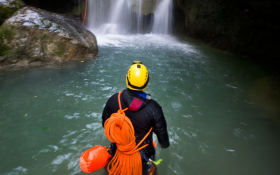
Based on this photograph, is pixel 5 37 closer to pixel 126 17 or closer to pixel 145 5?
pixel 126 17

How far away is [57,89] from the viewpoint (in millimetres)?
4898

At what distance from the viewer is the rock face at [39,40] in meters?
6.06

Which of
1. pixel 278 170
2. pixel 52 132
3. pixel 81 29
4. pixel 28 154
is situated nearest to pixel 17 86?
pixel 52 132

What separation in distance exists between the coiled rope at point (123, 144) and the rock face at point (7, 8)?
7.11m

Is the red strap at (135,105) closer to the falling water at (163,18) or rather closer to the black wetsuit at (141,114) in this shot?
the black wetsuit at (141,114)

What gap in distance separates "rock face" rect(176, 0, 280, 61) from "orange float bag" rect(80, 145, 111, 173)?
8580 mm

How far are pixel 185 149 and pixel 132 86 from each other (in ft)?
6.95

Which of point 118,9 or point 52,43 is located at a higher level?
point 118,9

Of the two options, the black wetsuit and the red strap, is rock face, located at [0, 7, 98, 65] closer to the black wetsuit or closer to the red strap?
the black wetsuit

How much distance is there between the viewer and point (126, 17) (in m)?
15.4

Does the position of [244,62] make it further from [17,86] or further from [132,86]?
[17,86]

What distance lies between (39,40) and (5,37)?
1055 millimetres

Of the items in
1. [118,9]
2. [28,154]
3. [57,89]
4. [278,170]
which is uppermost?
[118,9]

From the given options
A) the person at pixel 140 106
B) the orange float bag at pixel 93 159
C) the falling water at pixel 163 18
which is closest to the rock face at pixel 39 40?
the orange float bag at pixel 93 159
